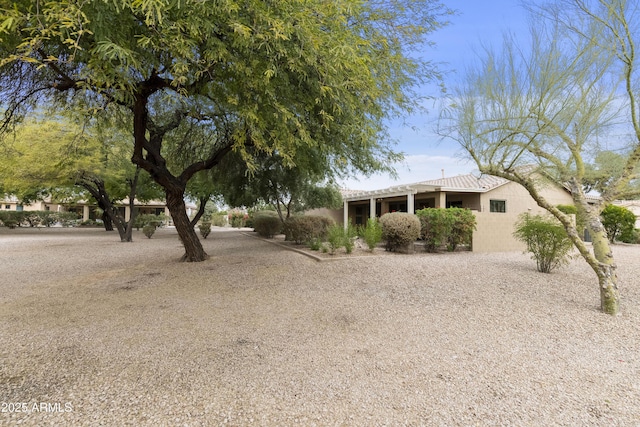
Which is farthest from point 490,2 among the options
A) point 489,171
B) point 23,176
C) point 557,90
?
point 23,176

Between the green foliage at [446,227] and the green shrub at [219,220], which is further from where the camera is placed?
the green shrub at [219,220]

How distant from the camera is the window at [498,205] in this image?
56.8 feet

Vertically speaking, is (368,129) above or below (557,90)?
below

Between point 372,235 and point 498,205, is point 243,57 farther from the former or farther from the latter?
point 498,205

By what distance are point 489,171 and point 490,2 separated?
9.04 feet

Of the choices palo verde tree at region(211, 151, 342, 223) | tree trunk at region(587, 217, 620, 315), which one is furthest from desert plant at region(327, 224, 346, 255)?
tree trunk at region(587, 217, 620, 315)

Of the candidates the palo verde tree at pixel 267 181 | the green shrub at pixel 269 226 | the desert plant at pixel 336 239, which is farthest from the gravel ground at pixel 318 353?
the green shrub at pixel 269 226

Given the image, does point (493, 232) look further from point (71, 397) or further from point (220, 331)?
point (71, 397)

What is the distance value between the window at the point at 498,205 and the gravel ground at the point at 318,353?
11.1 m

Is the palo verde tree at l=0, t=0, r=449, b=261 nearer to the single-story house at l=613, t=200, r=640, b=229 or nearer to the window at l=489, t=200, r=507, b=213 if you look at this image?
the window at l=489, t=200, r=507, b=213

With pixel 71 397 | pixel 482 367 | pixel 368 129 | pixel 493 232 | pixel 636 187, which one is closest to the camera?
pixel 71 397

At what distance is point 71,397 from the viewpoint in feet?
8.43

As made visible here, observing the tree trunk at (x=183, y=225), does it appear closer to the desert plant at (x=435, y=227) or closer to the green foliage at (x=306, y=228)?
the green foliage at (x=306, y=228)

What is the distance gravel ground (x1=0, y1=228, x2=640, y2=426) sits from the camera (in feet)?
7.91
